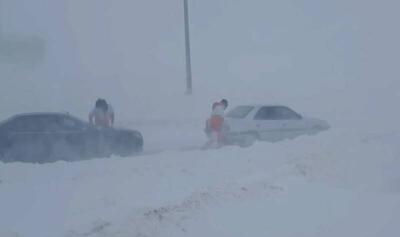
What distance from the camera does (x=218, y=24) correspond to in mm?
52219

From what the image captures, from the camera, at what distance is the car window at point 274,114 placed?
1719 cm

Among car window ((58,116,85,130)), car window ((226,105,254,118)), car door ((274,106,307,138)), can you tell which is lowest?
car door ((274,106,307,138))

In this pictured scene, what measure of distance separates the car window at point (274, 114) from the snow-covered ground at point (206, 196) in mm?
4126

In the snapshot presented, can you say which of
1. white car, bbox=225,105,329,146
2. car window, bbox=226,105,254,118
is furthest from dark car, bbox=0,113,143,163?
car window, bbox=226,105,254,118

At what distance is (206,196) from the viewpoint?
893cm

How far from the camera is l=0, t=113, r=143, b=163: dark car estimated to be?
14.2m

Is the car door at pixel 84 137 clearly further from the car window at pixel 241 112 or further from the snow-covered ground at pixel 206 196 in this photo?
the car window at pixel 241 112

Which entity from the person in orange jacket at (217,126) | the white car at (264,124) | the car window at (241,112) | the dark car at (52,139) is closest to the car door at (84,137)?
the dark car at (52,139)

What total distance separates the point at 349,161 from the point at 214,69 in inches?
1148

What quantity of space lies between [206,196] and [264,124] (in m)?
8.34

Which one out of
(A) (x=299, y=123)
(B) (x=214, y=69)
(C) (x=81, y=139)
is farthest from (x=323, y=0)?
(C) (x=81, y=139)

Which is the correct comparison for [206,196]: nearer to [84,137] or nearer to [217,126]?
[84,137]

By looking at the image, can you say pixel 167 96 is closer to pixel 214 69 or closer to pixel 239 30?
pixel 214 69

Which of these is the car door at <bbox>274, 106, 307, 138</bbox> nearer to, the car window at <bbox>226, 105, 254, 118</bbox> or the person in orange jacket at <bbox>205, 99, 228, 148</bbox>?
the car window at <bbox>226, 105, 254, 118</bbox>
